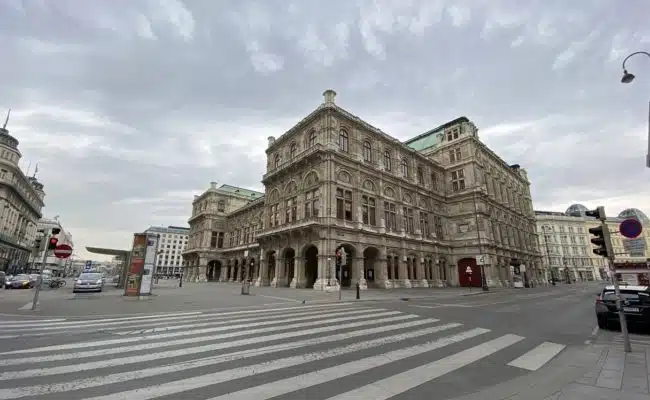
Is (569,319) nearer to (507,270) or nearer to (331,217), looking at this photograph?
(331,217)

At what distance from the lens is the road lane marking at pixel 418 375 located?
4.25m

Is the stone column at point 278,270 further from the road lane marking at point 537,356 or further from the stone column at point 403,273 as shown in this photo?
the road lane marking at point 537,356

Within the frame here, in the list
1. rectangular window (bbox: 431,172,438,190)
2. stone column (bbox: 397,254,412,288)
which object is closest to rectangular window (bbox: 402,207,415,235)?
stone column (bbox: 397,254,412,288)

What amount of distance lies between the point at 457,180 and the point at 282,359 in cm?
4514

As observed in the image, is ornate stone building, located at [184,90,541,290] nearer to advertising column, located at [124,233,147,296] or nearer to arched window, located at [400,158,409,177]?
arched window, located at [400,158,409,177]

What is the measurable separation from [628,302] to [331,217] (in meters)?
21.3

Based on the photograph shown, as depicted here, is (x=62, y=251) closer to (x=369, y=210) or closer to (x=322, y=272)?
(x=322, y=272)

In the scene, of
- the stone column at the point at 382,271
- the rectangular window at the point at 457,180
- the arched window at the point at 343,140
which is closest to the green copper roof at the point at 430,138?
the rectangular window at the point at 457,180

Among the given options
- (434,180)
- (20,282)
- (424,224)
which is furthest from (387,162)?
(20,282)

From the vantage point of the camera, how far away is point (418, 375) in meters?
5.16

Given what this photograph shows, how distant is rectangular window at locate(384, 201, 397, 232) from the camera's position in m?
35.2

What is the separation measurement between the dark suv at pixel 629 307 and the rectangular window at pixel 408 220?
26.8 meters

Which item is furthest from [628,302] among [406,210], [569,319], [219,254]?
[219,254]

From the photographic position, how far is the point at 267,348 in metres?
6.66
